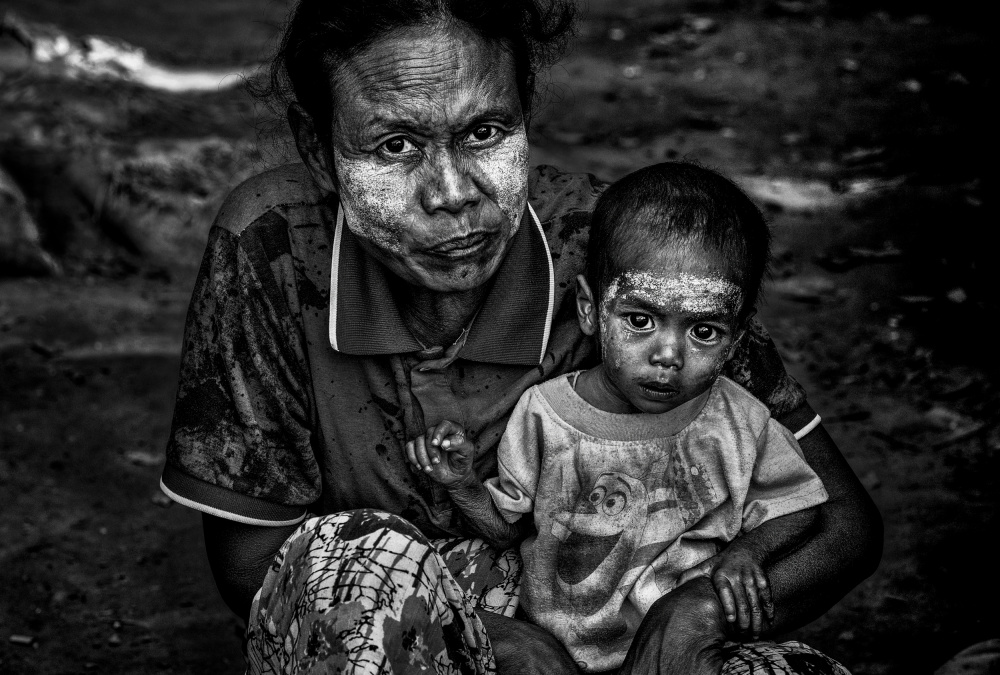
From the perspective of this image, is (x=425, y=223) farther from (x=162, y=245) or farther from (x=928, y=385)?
(x=162, y=245)

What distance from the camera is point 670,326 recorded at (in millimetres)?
2168

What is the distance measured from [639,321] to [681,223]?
0.21 meters

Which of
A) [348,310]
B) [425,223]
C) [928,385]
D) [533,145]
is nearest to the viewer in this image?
[425,223]

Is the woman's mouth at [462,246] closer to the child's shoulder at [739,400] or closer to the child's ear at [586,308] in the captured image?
the child's ear at [586,308]

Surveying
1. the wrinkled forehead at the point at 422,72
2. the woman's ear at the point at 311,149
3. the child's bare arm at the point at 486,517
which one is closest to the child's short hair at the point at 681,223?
the wrinkled forehead at the point at 422,72

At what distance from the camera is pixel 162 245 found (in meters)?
6.13

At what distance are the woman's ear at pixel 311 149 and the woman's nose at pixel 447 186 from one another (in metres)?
0.26

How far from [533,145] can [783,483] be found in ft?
15.8

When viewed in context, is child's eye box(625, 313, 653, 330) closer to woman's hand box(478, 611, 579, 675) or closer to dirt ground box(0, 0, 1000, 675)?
woman's hand box(478, 611, 579, 675)

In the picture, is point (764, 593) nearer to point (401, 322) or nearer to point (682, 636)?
point (682, 636)

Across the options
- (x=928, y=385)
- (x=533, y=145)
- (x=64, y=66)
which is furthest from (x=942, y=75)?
(x=64, y=66)

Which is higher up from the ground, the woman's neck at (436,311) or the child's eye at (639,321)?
the child's eye at (639,321)

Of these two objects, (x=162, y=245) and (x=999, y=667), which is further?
(x=162, y=245)

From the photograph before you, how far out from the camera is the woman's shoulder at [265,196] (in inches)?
95.2
